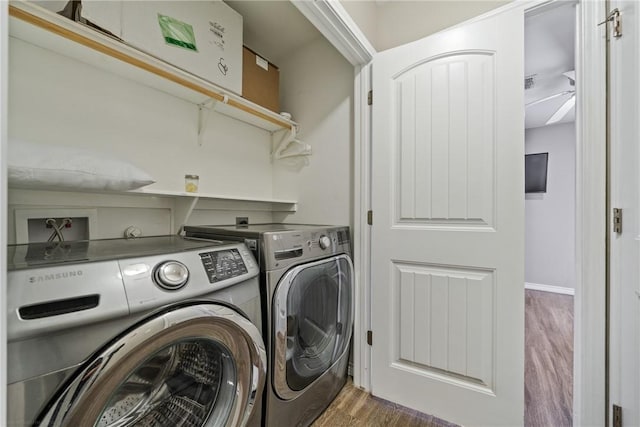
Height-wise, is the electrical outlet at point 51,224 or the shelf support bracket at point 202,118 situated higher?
the shelf support bracket at point 202,118

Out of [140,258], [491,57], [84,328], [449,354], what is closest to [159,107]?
[140,258]

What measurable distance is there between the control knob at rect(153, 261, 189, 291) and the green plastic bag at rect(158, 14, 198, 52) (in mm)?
1102

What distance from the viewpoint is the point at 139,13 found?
112 cm

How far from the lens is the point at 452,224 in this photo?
131 centimetres

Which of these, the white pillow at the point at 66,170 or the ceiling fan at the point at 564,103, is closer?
the white pillow at the point at 66,170

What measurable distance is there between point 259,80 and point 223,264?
1.38 meters

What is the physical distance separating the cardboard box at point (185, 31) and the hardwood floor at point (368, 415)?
1871 mm

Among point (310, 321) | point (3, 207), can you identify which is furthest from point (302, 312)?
point (3, 207)

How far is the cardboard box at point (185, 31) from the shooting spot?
106 centimetres

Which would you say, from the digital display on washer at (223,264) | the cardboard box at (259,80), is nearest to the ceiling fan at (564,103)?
the cardboard box at (259,80)

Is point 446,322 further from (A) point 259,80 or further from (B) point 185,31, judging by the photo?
(B) point 185,31

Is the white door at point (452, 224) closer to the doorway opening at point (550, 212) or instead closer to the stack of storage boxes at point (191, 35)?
the doorway opening at point (550, 212)

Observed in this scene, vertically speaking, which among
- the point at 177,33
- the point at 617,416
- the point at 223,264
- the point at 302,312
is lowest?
the point at 617,416

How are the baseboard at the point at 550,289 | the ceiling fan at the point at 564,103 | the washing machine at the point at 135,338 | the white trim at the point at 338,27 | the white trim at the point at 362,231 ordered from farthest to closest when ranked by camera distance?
the baseboard at the point at 550,289
the ceiling fan at the point at 564,103
the white trim at the point at 362,231
the white trim at the point at 338,27
the washing machine at the point at 135,338
